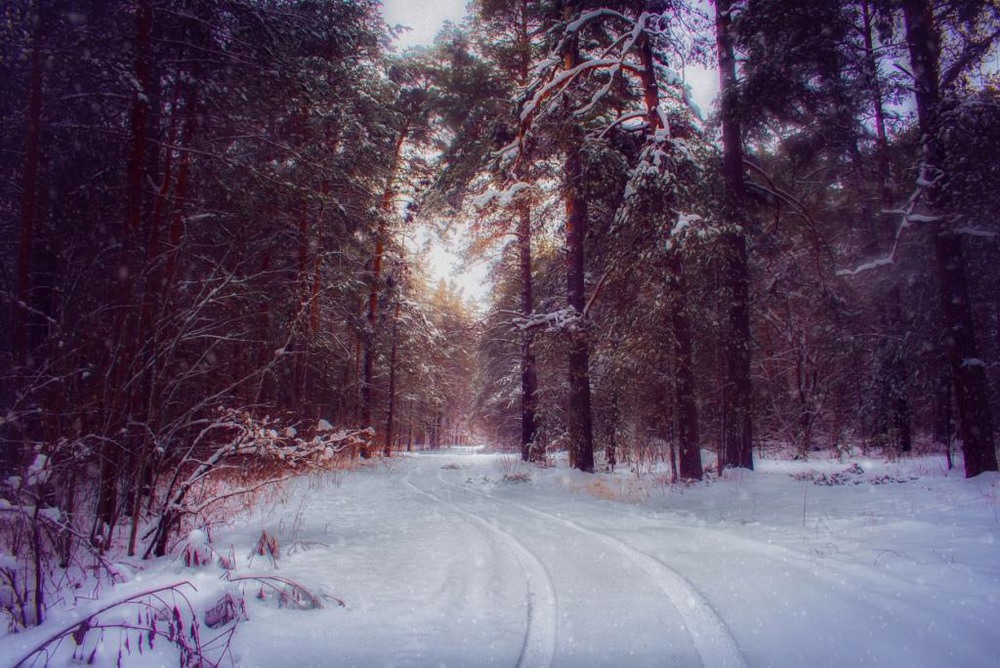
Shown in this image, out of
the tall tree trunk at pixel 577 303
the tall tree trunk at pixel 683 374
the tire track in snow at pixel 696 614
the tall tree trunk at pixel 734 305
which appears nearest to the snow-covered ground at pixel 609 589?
the tire track in snow at pixel 696 614

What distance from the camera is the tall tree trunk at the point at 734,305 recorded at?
33.1ft

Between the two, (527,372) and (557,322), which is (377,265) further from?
(557,322)

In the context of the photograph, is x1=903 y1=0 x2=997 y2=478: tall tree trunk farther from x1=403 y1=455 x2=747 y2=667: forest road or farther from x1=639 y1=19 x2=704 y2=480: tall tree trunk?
x1=403 y1=455 x2=747 y2=667: forest road

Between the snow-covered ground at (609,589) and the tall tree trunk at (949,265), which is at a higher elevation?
the tall tree trunk at (949,265)

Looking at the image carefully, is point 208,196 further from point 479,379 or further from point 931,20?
point 479,379

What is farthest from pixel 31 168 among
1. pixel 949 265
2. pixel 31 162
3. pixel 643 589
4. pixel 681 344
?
pixel 949 265

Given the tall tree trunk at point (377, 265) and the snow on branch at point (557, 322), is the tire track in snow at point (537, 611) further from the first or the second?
the tall tree trunk at point (377, 265)

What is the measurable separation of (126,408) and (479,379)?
22.9 meters

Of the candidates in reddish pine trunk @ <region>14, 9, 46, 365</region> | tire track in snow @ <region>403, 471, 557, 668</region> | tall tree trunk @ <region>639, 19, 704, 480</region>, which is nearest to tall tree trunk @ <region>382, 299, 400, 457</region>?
tall tree trunk @ <region>639, 19, 704, 480</region>

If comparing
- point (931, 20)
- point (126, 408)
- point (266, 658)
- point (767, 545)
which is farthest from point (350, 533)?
point (931, 20)

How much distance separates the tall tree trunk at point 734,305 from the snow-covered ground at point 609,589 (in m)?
3.80

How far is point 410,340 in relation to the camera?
2092 centimetres

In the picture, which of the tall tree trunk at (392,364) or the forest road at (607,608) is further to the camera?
the tall tree trunk at (392,364)

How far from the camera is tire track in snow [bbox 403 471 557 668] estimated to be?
2449 millimetres
